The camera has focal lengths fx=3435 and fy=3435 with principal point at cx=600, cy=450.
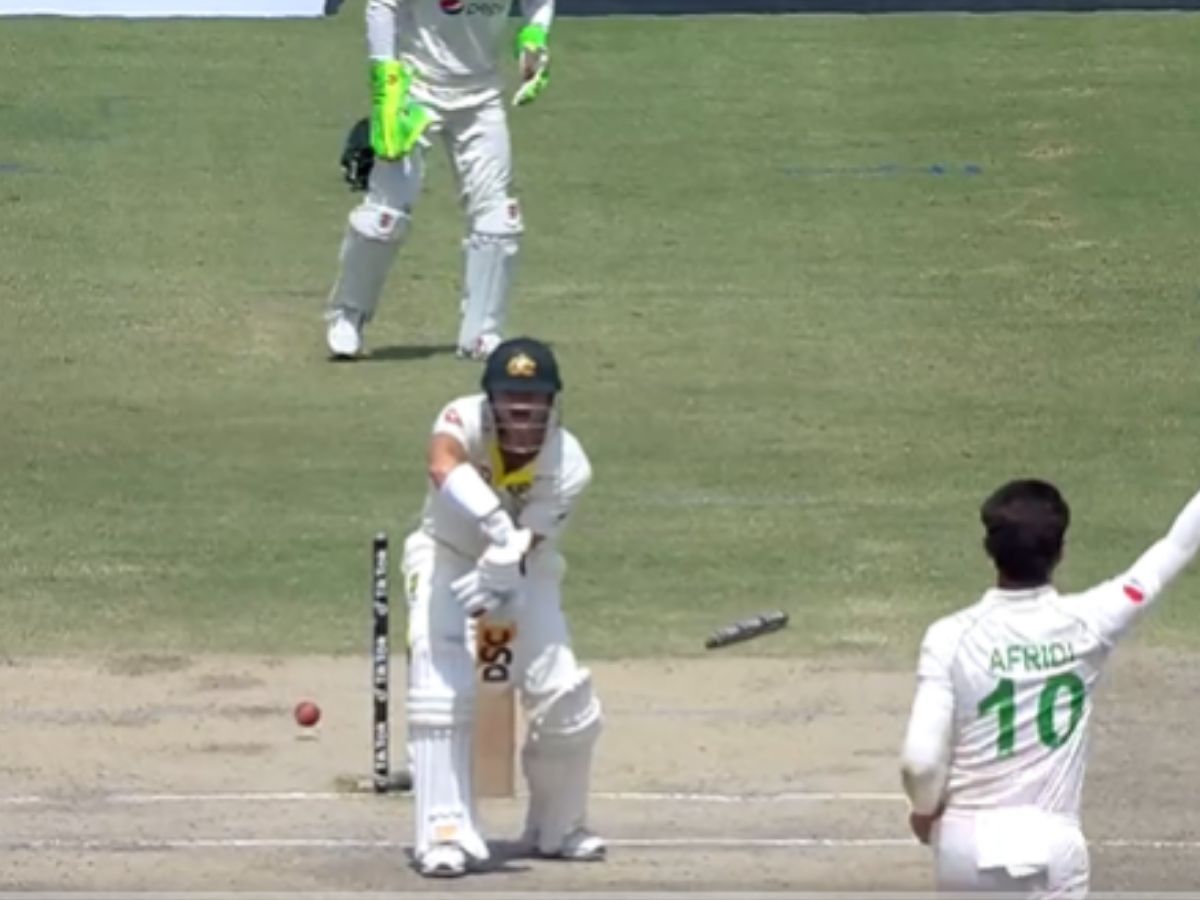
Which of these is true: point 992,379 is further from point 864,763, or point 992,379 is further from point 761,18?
point 761,18

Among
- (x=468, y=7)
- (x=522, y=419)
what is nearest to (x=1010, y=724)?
(x=522, y=419)

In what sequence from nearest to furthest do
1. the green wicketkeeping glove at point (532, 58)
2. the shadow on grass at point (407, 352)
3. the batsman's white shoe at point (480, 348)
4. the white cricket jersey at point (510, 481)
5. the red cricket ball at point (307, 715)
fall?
the white cricket jersey at point (510, 481), the red cricket ball at point (307, 715), the green wicketkeeping glove at point (532, 58), the batsman's white shoe at point (480, 348), the shadow on grass at point (407, 352)

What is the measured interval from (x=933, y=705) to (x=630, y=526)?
7.33m

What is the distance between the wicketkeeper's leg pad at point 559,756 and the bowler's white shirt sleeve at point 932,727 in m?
2.68

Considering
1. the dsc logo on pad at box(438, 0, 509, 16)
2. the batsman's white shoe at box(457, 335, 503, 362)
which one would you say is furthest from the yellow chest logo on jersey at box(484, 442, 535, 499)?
the batsman's white shoe at box(457, 335, 503, 362)

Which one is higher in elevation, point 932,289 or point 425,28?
point 425,28

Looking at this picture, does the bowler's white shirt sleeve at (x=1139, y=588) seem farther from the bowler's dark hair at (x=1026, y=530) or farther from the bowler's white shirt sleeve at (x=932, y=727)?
the bowler's white shirt sleeve at (x=932, y=727)

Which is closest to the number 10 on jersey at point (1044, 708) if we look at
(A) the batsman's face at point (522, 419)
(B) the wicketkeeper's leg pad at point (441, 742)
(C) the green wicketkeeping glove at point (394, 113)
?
(A) the batsman's face at point (522, 419)

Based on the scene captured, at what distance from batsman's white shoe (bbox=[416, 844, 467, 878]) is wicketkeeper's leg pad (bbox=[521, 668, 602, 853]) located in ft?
1.13

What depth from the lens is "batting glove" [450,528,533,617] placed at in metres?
9.32

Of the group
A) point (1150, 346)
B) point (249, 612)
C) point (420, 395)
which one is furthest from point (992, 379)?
point (249, 612)

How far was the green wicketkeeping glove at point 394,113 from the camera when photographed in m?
16.1

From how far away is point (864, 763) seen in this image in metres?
11.2

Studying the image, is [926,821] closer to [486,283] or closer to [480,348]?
[486,283]
